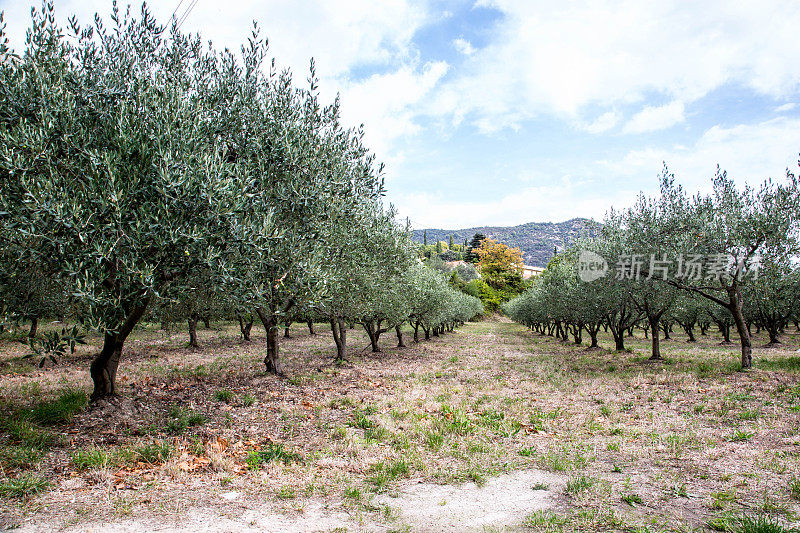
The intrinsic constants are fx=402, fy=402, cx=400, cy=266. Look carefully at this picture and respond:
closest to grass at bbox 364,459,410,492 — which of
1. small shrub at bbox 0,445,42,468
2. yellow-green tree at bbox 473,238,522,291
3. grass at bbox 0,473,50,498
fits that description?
grass at bbox 0,473,50,498

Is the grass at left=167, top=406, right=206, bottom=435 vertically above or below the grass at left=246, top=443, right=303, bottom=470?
above

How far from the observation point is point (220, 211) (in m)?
8.81

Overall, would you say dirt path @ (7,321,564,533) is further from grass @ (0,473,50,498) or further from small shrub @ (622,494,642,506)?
small shrub @ (622,494,642,506)

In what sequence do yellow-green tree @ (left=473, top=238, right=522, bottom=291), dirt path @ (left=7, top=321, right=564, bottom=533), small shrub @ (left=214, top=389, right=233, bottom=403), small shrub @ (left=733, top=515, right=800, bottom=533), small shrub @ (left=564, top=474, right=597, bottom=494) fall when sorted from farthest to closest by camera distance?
yellow-green tree @ (left=473, top=238, right=522, bottom=291), small shrub @ (left=214, top=389, right=233, bottom=403), small shrub @ (left=564, top=474, right=597, bottom=494), dirt path @ (left=7, top=321, right=564, bottom=533), small shrub @ (left=733, top=515, right=800, bottom=533)

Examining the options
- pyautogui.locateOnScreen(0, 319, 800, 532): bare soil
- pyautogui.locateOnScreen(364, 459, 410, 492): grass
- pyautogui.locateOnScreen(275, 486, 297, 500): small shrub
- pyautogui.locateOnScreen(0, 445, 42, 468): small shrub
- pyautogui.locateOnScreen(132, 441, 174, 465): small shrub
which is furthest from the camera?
pyautogui.locateOnScreen(132, 441, 174, 465): small shrub

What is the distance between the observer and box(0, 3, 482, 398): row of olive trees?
7906 mm

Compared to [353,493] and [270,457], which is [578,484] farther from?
[270,457]

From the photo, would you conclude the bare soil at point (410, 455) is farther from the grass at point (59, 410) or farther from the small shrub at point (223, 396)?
the grass at point (59, 410)

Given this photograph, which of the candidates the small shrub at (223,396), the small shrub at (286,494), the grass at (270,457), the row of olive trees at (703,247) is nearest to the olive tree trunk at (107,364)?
the small shrub at (223,396)

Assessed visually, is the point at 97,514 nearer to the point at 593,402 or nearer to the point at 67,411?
the point at 67,411

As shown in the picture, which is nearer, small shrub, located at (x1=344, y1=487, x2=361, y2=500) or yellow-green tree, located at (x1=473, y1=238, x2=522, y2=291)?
small shrub, located at (x1=344, y1=487, x2=361, y2=500)

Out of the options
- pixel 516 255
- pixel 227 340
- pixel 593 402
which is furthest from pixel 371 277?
pixel 516 255

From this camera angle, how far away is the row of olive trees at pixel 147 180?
7.91m

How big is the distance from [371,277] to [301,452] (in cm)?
1186
